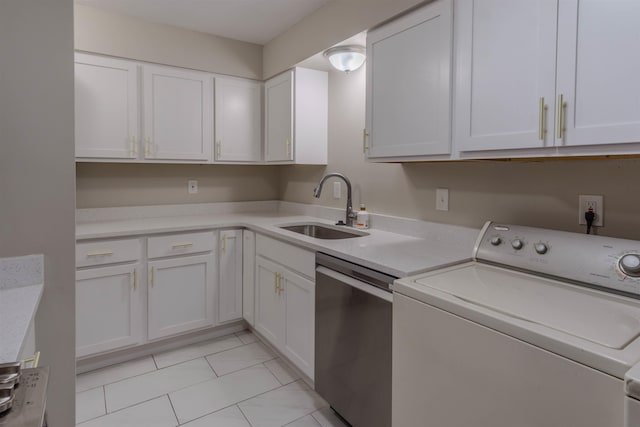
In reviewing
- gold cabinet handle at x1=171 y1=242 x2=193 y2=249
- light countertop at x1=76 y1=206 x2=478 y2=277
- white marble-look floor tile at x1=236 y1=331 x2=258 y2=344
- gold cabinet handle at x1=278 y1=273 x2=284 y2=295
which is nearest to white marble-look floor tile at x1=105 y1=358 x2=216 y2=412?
white marble-look floor tile at x1=236 y1=331 x2=258 y2=344

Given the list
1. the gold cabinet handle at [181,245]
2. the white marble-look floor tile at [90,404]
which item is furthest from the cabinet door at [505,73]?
the white marble-look floor tile at [90,404]

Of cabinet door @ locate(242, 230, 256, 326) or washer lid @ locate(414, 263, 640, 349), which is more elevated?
washer lid @ locate(414, 263, 640, 349)

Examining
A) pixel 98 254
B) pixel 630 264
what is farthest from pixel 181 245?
pixel 630 264

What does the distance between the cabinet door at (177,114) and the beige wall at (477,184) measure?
3.14ft

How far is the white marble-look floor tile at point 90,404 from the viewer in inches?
73.9

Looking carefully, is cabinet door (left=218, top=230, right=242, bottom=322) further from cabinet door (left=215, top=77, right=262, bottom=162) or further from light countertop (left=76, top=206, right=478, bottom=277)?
cabinet door (left=215, top=77, right=262, bottom=162)

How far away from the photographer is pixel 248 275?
269cm

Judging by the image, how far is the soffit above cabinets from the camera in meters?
2.41

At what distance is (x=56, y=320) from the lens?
1.35 meters

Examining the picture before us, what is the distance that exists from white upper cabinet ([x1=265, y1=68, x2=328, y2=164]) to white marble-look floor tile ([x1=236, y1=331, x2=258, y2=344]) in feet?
4.49

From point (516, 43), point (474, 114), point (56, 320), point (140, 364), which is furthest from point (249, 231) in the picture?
point (516, 43)

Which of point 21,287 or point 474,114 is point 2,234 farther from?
point 474,114

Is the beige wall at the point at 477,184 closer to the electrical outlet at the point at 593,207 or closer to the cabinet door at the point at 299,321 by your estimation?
the electrical outlet at the point at 593,207

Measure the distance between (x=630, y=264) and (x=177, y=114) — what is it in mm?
2742
